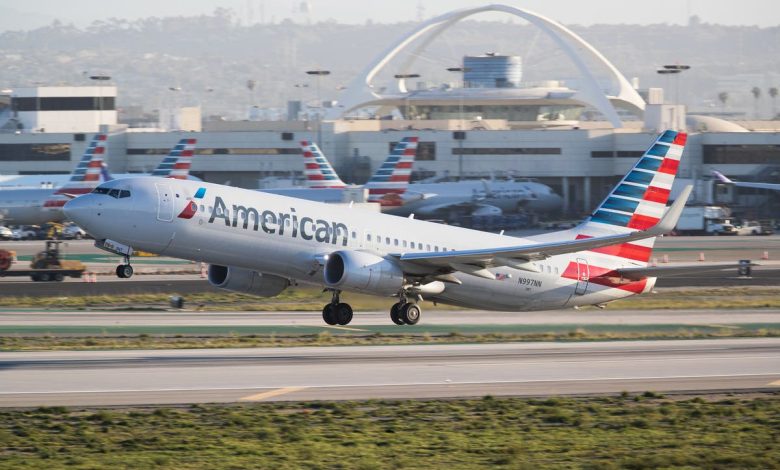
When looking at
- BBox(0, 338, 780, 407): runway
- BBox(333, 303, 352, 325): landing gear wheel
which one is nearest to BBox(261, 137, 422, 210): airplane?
BBox(0, 338, 780, 407): runway

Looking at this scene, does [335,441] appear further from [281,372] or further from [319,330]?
[319,330]

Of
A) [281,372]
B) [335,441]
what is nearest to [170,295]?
[281,372]

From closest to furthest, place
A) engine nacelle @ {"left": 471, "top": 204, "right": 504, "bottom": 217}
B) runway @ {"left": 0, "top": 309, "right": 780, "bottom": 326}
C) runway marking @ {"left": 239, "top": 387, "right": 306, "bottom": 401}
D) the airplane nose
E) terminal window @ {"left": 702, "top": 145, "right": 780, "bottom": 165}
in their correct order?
runway marking @ {"left": 239, "top": 387, "right": 306, "bottom": 401} < the airplane nose < runway @ {"left": 0, "top": 309, "right": 780, "bottom": 326} < engine nacelle @ {"left": 471, "top": 204, "right": 504, "bottom": 217} < terminal window @ {"left": 702, "top": 145, "right": 780, "bottom": 165}

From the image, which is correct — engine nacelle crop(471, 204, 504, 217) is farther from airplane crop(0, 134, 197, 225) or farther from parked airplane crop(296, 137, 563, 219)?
airplane crop(0, 134, 197, 225)

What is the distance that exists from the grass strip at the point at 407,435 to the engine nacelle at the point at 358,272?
9.92m

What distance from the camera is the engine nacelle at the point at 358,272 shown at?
133 feet

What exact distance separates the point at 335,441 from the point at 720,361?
18.3 metres

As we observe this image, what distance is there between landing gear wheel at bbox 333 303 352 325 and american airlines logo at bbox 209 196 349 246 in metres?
2.33

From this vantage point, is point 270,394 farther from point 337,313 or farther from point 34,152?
point 34,152

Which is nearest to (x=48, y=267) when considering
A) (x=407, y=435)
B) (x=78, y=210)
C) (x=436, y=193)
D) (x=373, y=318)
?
(x=373, y=318)

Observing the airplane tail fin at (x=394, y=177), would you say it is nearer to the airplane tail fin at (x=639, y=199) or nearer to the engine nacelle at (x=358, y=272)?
the airplane tail fin at (x=639, y=199)

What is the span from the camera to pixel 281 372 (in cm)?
3606

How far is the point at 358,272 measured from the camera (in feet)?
133

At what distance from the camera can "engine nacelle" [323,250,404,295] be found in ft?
133
